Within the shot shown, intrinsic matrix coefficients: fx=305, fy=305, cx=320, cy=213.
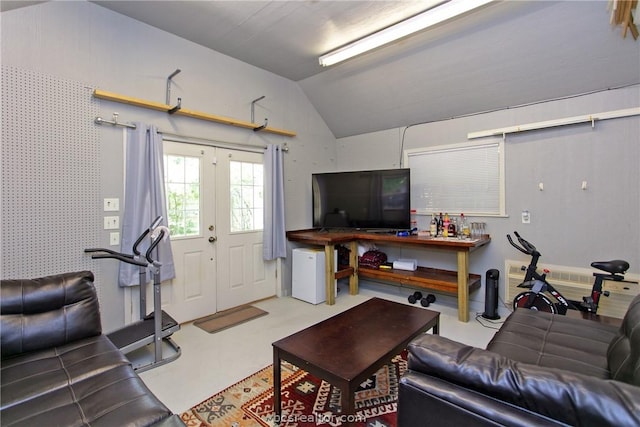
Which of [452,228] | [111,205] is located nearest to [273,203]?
[111,205]

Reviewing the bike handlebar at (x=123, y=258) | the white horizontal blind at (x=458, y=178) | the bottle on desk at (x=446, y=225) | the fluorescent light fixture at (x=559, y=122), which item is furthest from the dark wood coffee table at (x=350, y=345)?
the fluorescent light fixture at (x=559, y=122)

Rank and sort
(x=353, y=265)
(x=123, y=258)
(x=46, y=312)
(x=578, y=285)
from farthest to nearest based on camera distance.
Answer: (x=353, y=265) → (x=578, y=285) → (x=123, y=258) → (x=46, y=312)

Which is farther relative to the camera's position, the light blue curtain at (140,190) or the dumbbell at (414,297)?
the dumbbell at (414,297)

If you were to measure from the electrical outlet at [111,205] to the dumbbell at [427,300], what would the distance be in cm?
→ 371

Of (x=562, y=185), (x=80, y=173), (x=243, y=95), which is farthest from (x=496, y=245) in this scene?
(x=80, y=173)

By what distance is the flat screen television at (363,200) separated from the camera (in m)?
4.25

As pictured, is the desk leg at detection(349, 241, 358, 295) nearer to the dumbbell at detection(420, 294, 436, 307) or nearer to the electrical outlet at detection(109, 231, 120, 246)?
the dumbbell at detection(420, 294, 436, 307)

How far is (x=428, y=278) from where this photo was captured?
386cm

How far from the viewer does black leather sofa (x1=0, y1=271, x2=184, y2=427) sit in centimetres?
130

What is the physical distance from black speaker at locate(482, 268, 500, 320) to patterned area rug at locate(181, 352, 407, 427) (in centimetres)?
184

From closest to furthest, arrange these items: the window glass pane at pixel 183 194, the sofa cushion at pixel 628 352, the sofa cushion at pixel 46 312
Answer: the sofa cushion at pixel 628 352, the sofa cushion at pixel 46 312, the window glass pane at pixel 183 194

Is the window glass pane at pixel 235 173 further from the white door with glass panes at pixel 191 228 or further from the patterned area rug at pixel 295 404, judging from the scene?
the patterned area rug at pixel 295 404

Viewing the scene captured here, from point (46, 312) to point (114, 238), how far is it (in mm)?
1172

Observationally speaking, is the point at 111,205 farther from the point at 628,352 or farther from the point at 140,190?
the point at 628,352
